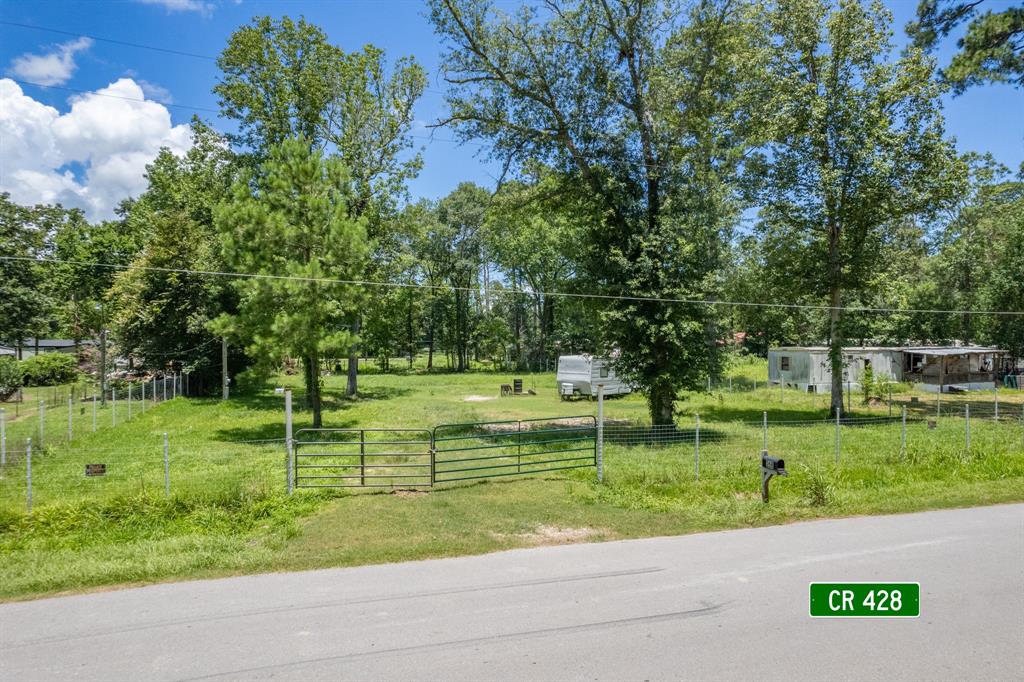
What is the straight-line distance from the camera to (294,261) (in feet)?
61.2

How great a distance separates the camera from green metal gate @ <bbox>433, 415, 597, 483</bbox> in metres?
11.7

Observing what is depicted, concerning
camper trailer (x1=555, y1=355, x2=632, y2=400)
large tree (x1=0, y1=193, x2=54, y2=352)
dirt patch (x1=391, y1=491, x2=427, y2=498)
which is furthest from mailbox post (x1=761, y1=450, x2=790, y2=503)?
large tree (x1=0, y1=193, x2=54, y2=352)

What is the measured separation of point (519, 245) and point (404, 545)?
149 ft

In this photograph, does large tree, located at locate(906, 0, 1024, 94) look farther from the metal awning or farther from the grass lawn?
the metal awning

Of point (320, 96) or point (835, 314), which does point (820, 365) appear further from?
point (320, 96)

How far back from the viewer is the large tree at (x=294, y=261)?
1830 cm

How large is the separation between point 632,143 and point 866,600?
51.3 feet

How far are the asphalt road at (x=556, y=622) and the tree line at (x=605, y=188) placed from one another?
10.5 meters

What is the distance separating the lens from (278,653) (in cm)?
504

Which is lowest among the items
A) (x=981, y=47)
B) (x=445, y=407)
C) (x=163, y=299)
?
(x=445, y=407)

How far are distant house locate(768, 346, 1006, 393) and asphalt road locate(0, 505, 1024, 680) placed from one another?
26.8 m

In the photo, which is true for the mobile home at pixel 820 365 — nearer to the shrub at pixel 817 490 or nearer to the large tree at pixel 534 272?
the large tree at pixel 534 272

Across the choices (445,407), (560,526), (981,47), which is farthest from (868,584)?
(445,407)

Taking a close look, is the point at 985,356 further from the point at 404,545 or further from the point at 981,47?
the point at 404,545
